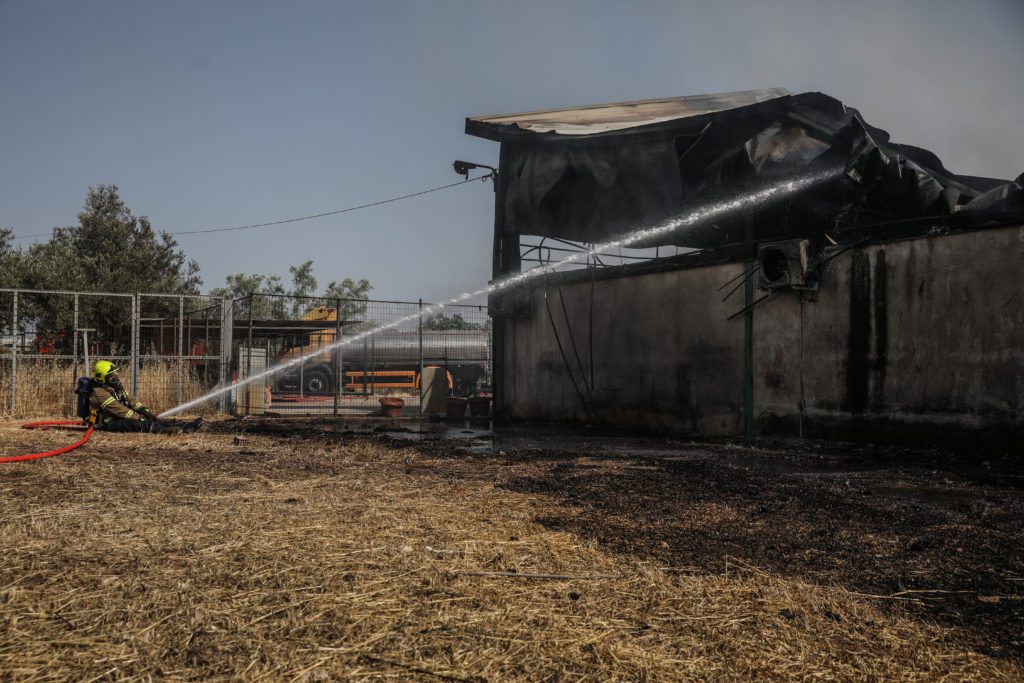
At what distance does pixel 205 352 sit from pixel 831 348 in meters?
14.0

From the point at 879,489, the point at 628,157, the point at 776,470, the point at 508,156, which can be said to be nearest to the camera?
the point at 879,489

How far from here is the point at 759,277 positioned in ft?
37.3

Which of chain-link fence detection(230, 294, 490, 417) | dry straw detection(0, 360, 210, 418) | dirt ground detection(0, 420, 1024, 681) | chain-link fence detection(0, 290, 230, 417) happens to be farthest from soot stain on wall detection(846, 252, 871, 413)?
dry straw detection(0, 360, 210, 418)

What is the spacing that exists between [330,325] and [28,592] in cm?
1580

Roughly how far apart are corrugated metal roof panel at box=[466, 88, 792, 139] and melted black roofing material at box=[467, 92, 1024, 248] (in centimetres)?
22

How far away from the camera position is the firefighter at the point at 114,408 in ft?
37.8

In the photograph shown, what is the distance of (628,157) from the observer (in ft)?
43.9

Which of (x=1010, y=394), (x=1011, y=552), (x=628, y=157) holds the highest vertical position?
(x=628, y=157)

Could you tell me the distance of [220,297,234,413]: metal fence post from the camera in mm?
16688

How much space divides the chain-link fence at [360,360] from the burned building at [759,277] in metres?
2.32

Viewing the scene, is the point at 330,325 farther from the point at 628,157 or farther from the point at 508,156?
the point at 628,157

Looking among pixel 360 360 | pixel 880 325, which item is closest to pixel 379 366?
pixel 360 360

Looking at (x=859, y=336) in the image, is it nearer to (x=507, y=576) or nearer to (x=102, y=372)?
(x=507, y=576)

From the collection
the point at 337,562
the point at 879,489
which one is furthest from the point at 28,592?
the point at 879,489
